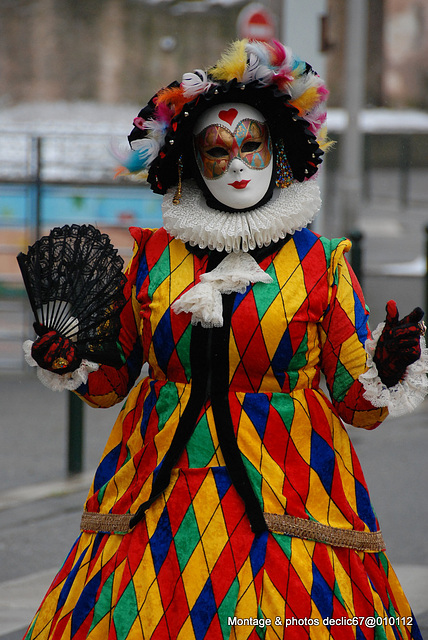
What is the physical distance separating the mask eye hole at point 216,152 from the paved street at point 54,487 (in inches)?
78.3

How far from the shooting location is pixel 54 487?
5629 mm

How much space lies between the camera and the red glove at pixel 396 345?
8.61 ft

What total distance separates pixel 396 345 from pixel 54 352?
3.00ft

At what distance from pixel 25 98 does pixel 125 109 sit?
1.98 meters

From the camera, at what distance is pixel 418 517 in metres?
5.20

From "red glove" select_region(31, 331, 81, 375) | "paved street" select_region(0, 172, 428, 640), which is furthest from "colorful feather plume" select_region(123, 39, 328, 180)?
"paved street" select_region(0, 172, 428, 640)

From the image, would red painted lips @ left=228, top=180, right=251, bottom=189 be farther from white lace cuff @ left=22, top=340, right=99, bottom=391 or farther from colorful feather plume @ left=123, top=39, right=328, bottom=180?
white lace cuff @ left=22, top=340, right=99, bottom=391

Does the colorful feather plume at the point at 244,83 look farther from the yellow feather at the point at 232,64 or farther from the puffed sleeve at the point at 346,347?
the puffed sleeve at the point at 346,347

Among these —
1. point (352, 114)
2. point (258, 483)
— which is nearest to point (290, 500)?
Answer: point (258, 483)

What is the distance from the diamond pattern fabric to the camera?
8.89ft

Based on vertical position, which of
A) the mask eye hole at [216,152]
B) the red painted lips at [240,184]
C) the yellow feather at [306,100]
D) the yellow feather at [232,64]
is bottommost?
the red painted lips at [240,184]

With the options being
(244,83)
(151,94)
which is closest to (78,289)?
(244,83)

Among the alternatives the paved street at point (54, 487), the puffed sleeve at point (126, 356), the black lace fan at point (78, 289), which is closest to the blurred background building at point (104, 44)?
the paved street at point (54, 487)

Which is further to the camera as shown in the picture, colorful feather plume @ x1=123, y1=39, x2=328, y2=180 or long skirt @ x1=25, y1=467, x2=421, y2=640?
colorful feather plume @ x1=123, y1=39, x2=328, y2=180
